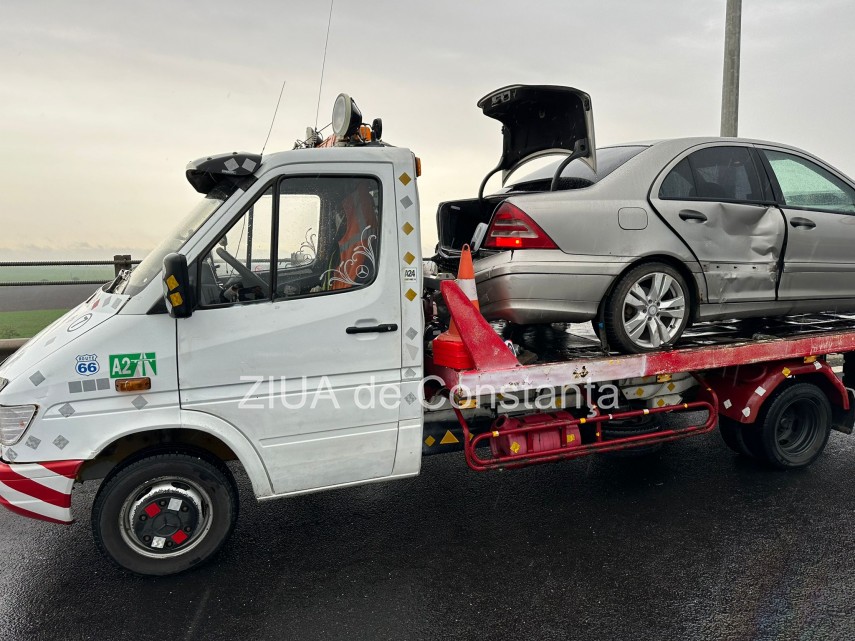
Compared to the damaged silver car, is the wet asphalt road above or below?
below

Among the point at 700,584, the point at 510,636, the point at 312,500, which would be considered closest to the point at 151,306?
the point at 312,500

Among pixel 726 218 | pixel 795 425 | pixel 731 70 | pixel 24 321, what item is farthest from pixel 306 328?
pixel 731 70

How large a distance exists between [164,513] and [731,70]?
882 cm

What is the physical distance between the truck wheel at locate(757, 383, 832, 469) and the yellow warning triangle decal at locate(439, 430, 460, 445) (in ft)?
8.21

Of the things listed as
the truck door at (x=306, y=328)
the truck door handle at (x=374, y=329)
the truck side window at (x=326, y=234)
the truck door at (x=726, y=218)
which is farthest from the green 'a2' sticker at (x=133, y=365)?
the truck door at (x=726, y=218)

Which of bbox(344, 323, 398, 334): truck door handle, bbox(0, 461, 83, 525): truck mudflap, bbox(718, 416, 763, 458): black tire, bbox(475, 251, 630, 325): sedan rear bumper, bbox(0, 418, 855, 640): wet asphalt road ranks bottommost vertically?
bbox(0, 418, 855, 640): wet asphalt road

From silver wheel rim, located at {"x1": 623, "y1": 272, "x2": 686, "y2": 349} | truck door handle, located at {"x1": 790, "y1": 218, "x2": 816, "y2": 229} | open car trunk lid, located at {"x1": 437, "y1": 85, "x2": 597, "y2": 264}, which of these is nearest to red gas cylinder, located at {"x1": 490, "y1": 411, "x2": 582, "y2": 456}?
silver wheel rim, located at {"x1": 623, "y1": 272, "x2": 686, "y2": 349}

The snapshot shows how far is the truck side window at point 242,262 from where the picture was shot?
10.8ft

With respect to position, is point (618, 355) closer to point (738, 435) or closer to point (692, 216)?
point (692, 216)

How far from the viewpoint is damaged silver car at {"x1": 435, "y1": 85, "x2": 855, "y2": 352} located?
4.00 metres

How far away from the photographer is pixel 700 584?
3.37m

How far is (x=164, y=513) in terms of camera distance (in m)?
3.38

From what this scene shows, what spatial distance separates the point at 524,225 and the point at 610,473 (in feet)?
7.10

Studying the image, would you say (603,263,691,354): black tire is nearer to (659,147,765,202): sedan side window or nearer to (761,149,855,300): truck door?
(659,147,765,202): sedan side window
